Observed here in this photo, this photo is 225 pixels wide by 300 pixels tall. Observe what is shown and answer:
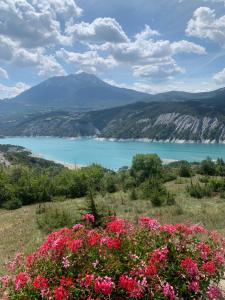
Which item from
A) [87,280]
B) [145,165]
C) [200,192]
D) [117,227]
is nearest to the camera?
[87,280]

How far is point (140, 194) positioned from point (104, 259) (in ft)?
92.6

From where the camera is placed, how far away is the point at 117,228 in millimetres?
6930

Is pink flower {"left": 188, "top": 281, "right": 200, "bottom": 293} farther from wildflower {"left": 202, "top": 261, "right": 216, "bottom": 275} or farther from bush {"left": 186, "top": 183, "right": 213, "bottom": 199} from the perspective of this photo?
bush {"left": 186, "top": 183, "right": 213, "bottom": 199}

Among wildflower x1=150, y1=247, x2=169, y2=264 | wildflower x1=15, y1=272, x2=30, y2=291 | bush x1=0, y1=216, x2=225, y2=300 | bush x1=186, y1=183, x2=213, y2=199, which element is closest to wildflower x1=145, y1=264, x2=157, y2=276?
bush x1=0, y1=216, x2=225, y2=300

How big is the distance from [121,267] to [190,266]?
4.04 ft

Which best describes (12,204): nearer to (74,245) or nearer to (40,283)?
(74,245)

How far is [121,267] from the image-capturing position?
5.87 metres

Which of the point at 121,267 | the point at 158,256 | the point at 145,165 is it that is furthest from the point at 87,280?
the point at 145,165

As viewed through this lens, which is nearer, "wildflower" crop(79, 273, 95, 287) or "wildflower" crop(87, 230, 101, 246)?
"wildflower" crop(79, 273, 95, 287)

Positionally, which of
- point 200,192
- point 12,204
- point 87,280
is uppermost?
point 87,280

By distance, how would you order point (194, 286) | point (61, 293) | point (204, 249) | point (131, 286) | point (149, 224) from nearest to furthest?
point (61, 293), point (131, 286), point (194, 286), point (204, 249), point (149, 224)

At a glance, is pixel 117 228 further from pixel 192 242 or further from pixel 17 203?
pixel 17 203

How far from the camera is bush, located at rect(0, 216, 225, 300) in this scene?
18.2ft

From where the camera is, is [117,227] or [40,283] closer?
[40,283]
